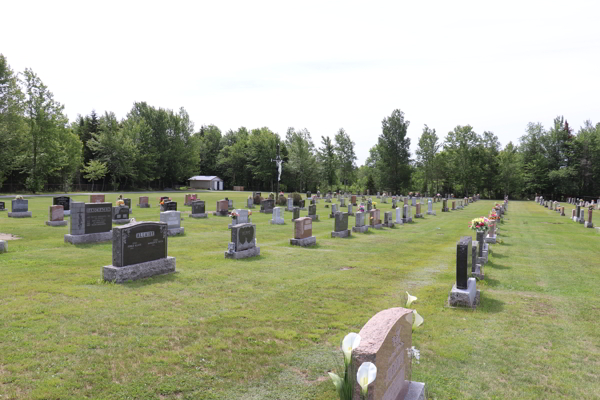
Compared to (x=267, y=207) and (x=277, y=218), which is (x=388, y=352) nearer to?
(x=277, y=218)

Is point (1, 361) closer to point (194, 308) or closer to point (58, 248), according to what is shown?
point (194, 308)

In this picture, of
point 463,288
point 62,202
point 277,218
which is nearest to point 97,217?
point 62,202

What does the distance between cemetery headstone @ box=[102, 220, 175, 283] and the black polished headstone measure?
6.10 meters

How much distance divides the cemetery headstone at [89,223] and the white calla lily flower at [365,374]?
1445 centimetres

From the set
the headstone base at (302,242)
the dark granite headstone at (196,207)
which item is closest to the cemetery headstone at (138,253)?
the headstone base at (302,242)

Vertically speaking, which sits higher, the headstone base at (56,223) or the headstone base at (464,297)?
the headstone base at (56,223)

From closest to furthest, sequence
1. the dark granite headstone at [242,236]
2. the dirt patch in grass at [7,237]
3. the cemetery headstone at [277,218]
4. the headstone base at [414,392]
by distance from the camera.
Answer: the headstone base at [414,392] → the dark granite headstone at [242,236] → the dirt patch in grass at [7,237] → the cemetery headstone at [277,218]

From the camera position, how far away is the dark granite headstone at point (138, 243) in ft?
29.8

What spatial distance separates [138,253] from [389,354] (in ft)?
26.1

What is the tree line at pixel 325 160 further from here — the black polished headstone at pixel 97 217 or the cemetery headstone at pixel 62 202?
the black polished headstone at pixel 97 217

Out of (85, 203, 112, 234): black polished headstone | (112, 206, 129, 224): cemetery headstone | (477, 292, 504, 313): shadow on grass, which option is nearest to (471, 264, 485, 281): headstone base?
(477, 292, 504, 313): shadow on grass

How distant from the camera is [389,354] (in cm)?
312

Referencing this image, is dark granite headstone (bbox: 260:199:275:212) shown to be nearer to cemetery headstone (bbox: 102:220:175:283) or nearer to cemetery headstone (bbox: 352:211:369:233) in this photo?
cemetery headstone (bbox: 352:211:369:233)

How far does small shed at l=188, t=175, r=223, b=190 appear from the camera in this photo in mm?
78650
